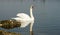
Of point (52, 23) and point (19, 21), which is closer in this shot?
point (19, 21)

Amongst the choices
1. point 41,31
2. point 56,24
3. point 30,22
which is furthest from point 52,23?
point 30,22

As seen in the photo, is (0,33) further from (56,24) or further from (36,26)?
(56,24)

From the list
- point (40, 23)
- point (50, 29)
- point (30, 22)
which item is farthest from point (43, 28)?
point (30, 22)

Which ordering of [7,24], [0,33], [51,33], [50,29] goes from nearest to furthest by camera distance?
[7,24], [0,33], [51,33], [50,29]

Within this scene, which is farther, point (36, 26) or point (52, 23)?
point (52, 23)

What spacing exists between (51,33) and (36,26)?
0.83 metres

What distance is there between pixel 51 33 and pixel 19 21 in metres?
2.69

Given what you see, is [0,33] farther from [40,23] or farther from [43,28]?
[40,23]

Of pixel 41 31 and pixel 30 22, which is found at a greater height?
pixel 30 22

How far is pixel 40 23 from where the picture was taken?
747 cm

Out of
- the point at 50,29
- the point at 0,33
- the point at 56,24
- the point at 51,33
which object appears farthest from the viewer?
the point at 56,24

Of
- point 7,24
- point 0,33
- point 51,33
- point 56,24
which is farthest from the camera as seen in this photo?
point 56,24

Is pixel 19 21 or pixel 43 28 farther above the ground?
pixel 19 21

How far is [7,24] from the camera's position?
11.4 feet
